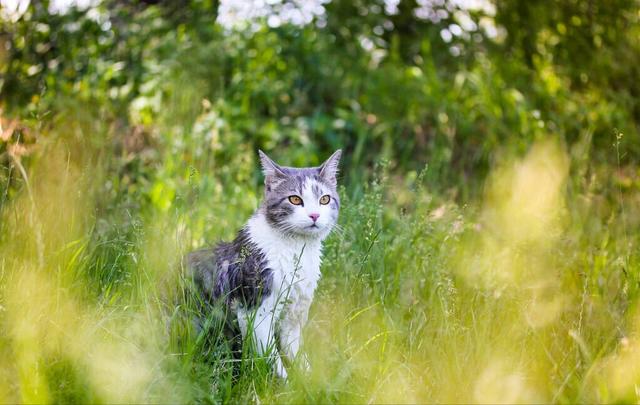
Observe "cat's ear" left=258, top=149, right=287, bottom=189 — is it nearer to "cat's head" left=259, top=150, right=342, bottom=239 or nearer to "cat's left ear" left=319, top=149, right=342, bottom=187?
"cat's head" left=259, top=150, right=342, bottom=239

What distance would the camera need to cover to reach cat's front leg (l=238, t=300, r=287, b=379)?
2.71m

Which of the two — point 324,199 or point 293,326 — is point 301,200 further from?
point 293,326

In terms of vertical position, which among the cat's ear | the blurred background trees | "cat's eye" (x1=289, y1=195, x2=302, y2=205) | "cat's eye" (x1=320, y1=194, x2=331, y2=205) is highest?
the cat's ear

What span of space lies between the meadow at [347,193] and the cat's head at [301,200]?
226 mm

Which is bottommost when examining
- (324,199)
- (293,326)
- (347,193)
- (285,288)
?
(347,193)

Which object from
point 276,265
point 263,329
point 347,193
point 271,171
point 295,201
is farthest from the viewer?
point 347,193

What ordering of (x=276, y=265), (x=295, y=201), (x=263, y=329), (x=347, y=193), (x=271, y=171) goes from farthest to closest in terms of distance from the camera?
1. (x=347, y=193)
2. (x=271, y=171)
3. (x=295, y=201)
4. (x=276, y=265)
5. (x=263, y=329)

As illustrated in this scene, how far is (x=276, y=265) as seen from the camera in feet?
9.70

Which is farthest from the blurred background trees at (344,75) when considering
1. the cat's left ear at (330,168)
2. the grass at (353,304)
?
the cat's left ear at (330,168)

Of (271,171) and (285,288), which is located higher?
(271,171)

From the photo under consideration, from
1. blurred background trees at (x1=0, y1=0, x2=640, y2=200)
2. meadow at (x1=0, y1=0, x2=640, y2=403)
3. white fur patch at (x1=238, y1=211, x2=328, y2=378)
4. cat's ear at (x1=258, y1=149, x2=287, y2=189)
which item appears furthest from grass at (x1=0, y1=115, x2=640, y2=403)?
blurred background trees at (x1=0, y1=0, x2=640, y2=200)

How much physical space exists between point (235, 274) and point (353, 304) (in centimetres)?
59

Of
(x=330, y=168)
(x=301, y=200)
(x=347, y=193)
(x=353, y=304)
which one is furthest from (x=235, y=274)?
(x=347, y=193)

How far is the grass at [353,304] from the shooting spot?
92.6 inches
